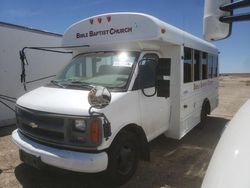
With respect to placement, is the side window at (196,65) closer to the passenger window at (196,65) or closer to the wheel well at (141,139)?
the passenger window at (196,65)

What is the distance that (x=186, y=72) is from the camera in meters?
6.09

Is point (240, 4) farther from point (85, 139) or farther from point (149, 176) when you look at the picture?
point (149, 176)

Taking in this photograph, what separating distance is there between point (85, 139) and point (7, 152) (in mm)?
3166

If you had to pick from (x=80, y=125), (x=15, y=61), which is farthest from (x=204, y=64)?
(x=15, y=61)

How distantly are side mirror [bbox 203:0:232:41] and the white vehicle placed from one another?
1.77 meters

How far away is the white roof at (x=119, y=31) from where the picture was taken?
4629mm

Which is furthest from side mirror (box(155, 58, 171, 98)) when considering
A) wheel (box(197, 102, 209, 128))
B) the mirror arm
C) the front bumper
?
wheel (box(197, 102, 209, 128))

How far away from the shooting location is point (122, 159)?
4.10 meters

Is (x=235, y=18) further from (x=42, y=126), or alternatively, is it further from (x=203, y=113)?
(x=203, y=113)

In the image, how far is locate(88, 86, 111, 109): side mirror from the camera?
3.46 meters

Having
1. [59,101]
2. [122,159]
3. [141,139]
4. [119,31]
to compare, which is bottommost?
[122,159]

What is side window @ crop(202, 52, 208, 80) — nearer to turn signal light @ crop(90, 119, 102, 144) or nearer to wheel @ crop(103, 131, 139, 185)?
wheel @ crop(103, 131, 139, 185)

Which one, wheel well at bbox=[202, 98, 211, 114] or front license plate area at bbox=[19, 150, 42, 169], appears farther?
wheel well at bbox=[202, 98, 211, 114]

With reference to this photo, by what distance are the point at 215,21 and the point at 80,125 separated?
227 centimetres
